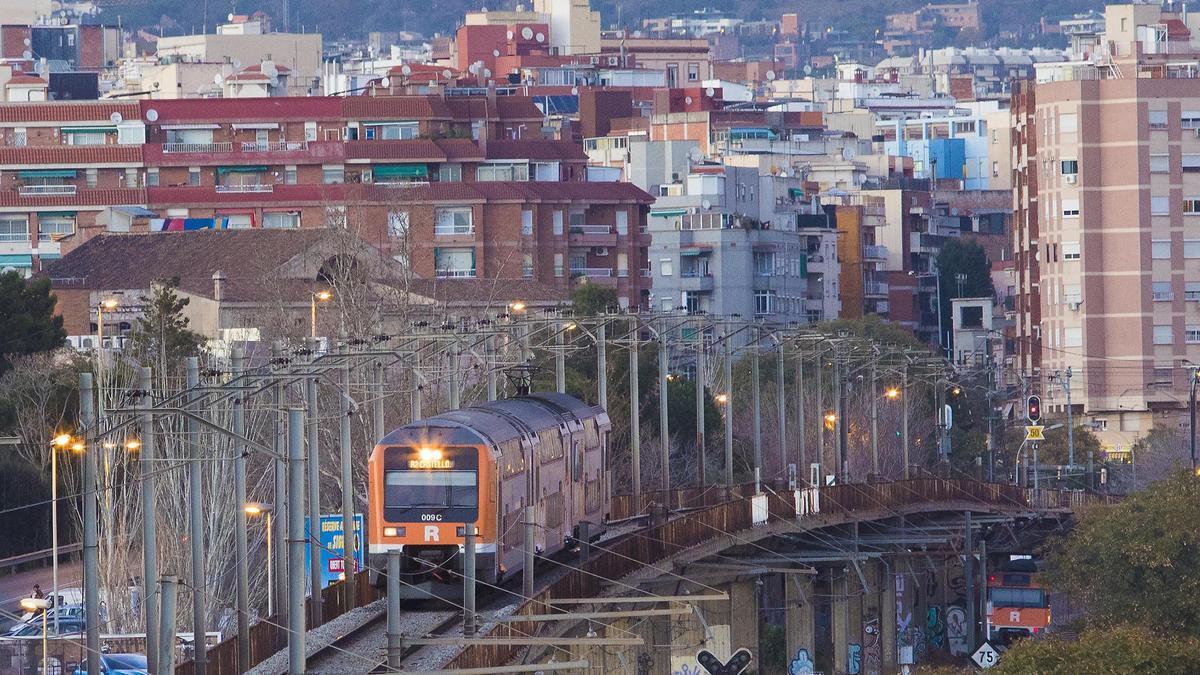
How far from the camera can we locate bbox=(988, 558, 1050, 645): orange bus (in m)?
90.8

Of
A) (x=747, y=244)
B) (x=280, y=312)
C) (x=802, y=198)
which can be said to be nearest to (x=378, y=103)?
(x=747, y=244)

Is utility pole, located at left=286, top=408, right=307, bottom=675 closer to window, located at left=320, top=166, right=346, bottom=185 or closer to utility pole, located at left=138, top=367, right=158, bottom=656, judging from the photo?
utility pole, located at left=138, top=367, right=158, bottom=656

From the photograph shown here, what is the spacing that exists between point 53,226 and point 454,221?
2199cm

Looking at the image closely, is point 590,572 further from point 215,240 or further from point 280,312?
point 215,240

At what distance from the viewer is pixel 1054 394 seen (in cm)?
14388

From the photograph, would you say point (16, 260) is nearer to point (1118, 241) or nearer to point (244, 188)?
point (244, 188)

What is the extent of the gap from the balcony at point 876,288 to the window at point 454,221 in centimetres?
4583

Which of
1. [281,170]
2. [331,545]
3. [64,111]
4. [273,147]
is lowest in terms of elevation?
[331,545]

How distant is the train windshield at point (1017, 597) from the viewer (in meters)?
90.9

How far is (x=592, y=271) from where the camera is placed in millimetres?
157250

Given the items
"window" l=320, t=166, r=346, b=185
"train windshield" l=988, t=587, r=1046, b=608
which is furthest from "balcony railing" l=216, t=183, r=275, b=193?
"train windshield" l=988, t=587, r=1046, b=608

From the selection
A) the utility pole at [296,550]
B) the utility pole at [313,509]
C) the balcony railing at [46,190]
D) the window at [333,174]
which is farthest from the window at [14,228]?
the utility pole at [296,550]

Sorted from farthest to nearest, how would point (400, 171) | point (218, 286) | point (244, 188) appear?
1. point (244, 188)
2. point (400, 171)
3. point (218, 286)

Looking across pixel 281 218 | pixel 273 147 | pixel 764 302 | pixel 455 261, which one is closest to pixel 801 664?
pixel 455 261
